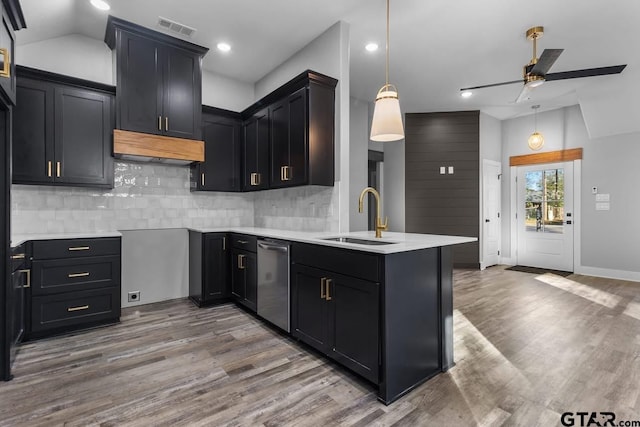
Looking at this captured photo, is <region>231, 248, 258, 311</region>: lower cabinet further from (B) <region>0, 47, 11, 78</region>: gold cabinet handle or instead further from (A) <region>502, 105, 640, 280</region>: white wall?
(A) <region>502, 105, 640, 280</region>: white wall

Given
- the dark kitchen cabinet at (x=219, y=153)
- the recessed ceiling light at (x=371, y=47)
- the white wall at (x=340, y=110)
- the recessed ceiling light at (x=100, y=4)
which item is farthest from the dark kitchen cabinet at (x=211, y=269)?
the recessed ceiling light at (x=371, y=47)

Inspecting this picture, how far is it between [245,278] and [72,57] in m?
3.13

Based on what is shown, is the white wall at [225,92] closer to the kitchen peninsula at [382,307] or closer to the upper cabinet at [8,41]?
the upper cabinet at [8,41]

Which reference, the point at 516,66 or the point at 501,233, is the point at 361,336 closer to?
the point at 516,66

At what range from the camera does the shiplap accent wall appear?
20.3 ft

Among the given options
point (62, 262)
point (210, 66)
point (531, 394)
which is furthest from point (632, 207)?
point (62, 262)

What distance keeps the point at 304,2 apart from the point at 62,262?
10.9ft

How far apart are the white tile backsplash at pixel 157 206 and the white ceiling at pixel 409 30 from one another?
1587 millimetres

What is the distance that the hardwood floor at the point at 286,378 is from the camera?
1794 millimetres

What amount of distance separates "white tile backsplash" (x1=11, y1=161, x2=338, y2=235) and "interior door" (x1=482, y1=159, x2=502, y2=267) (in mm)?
4251

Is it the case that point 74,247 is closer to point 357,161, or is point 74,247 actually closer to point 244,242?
point 244,242

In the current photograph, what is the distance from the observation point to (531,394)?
6.55 ft

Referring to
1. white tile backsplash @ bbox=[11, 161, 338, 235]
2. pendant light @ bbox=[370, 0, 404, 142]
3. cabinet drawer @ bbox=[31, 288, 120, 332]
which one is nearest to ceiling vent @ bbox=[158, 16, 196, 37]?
white tile backsplash @ bbox=[11, 161, 338, 235]

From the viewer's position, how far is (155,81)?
3467mm
